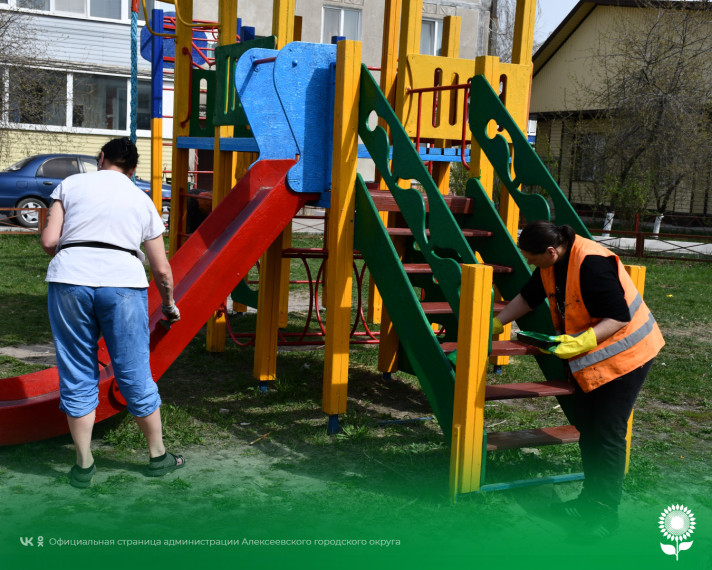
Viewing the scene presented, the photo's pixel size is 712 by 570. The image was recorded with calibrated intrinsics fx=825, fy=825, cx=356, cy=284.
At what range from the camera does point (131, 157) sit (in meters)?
4.48

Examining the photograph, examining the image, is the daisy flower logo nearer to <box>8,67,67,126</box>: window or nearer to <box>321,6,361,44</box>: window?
<box>8,67,67,126</box>: window

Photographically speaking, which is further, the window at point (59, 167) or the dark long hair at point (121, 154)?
the window at point (59, 167)

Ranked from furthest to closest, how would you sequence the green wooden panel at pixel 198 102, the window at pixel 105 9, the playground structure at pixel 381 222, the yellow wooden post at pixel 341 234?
A: the window at pixel 105 9 → the green wooden panel at pixel 198 102 → the yellow wooden post at pixel 341 234 → the playground structure at pixel 381 222

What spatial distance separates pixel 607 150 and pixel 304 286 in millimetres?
13594

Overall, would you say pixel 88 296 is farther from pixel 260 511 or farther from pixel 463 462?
pixel 463 462

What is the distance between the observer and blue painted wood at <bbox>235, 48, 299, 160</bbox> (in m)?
5.65

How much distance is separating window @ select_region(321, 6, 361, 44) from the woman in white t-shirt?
24021mm

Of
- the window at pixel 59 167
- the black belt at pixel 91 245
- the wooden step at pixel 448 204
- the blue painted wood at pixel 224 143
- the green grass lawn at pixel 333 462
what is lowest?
the green grass lawn at pixel 333 462

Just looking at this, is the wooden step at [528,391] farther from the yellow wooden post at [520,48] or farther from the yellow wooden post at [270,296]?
the yellow wooden post at [520,48]

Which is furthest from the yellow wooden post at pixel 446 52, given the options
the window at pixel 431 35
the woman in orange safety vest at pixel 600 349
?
the window at pixel 431 35

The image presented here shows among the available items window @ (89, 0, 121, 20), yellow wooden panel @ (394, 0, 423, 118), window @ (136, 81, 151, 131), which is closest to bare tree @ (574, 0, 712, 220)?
window @ (136, 81, 151, 131)

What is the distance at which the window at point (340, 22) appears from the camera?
27.1 metres

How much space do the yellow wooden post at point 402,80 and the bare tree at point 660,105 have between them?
1535 cm

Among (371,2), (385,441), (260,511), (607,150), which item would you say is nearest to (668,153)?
(607,150)
